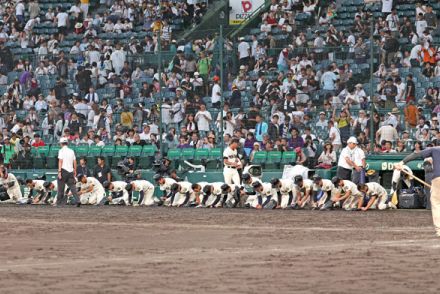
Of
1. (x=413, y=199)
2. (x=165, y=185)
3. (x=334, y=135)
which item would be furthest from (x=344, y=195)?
(x=165, y=185)

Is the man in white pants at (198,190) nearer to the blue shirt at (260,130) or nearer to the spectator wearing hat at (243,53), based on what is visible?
the blue shirt at (260,130)

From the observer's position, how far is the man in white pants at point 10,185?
34.6 metres

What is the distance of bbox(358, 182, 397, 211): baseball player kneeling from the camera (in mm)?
28734

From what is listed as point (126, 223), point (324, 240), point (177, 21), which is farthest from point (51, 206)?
point (324, 240)

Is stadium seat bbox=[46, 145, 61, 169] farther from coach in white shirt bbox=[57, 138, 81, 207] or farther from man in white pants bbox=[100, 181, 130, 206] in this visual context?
coach in white shirt bbox=[57, 138, 81, 207]

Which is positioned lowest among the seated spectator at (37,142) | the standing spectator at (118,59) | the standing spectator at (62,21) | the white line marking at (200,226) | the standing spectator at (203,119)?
the white line marking at (200,226)

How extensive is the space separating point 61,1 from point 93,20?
9.15ft

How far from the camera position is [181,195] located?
3194cm

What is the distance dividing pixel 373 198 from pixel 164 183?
520 centimetres

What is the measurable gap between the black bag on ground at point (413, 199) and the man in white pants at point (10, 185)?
10.5m

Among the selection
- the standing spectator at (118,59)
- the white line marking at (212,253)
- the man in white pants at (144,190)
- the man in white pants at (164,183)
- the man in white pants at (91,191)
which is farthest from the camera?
the standing spectator at (118,59)

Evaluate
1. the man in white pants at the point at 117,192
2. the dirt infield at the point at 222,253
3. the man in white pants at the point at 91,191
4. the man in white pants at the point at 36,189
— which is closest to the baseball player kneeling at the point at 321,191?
the dirt infield at the point at 222,253

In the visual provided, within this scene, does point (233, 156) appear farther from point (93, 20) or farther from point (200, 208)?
point (93, 20)

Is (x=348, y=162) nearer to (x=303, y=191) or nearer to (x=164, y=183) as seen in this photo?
(x=303, y=191)
